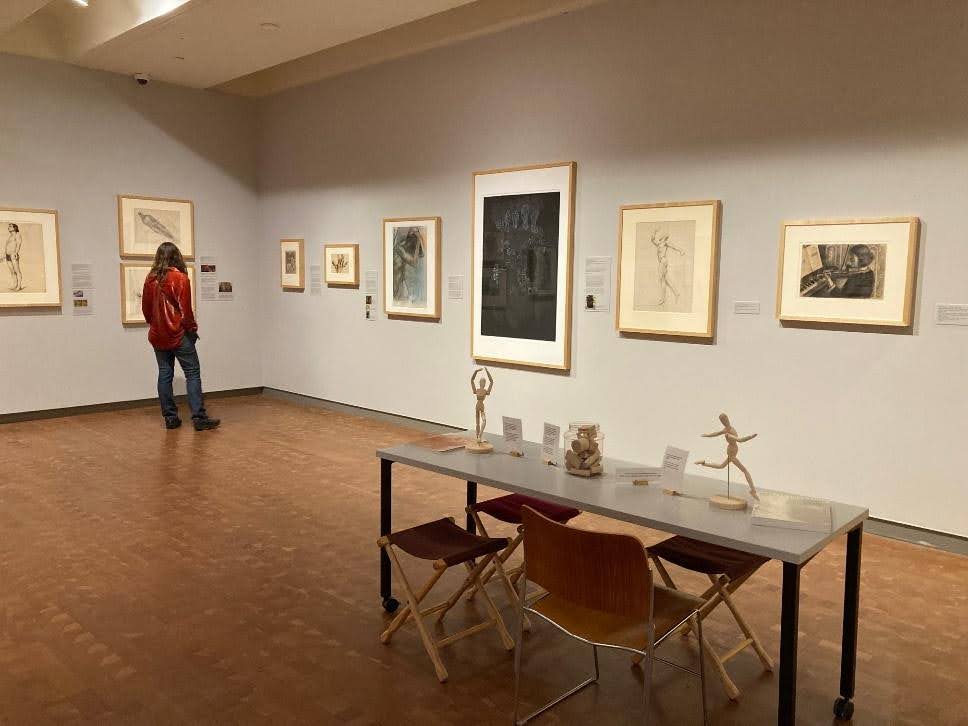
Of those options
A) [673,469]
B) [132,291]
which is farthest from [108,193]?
[673,469]

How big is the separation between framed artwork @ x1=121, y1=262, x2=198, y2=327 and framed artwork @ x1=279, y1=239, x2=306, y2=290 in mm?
1517

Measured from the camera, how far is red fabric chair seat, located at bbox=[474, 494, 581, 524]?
3.66 m

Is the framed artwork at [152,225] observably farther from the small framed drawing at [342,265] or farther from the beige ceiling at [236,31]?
the small framed drawing at [342,265]

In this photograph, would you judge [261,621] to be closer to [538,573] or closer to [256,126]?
[538,573]

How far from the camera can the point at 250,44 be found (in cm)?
751

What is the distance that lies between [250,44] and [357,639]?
6054 millimetres

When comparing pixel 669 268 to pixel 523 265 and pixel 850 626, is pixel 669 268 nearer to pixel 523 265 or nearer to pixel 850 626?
pixel 523 265

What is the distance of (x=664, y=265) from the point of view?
588 centimetres

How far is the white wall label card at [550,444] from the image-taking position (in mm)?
3615

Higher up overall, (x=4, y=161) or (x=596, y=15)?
(x=596, y=15)

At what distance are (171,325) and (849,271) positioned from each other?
244 inches

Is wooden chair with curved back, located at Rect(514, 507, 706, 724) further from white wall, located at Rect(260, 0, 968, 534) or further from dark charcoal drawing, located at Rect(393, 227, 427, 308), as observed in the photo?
dark charcoal drawing, located at Rect(393, 227, 427, 308)

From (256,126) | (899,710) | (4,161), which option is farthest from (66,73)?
A: (899,710)

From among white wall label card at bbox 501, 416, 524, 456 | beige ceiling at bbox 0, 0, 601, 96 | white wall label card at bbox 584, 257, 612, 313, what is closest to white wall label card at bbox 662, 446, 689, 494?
white wall label card at bbox 501, 416, 524, 456
